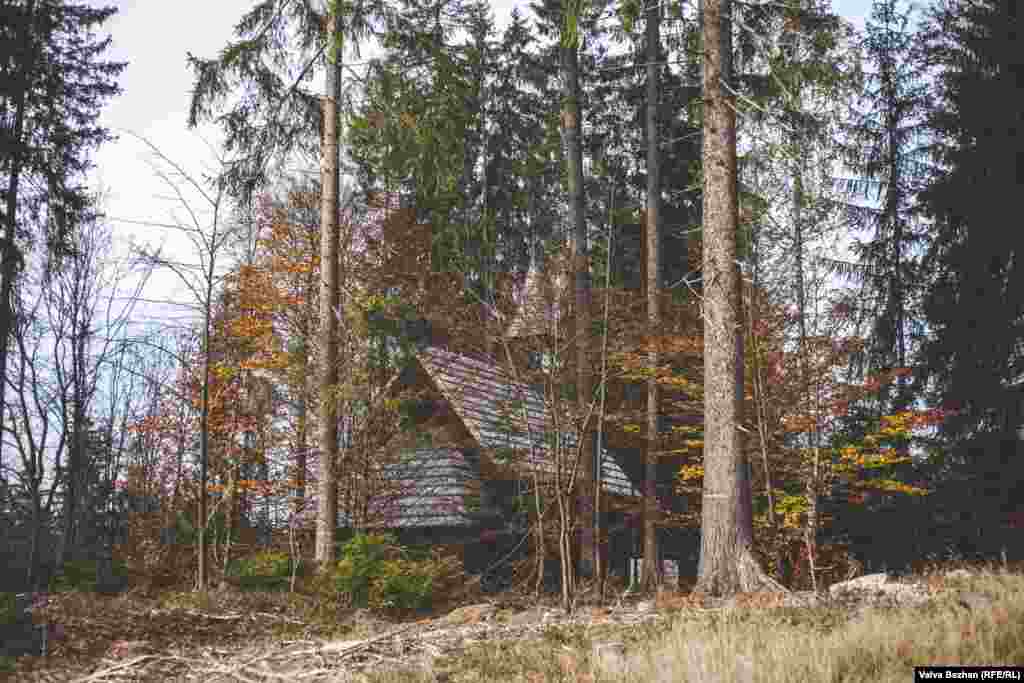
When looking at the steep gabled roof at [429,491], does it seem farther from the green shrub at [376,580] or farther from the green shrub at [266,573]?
the green shrub at [376,580]

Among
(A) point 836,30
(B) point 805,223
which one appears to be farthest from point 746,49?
(A) point 836,30

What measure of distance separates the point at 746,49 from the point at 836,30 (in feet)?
22.8

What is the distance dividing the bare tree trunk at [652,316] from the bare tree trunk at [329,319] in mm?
6097

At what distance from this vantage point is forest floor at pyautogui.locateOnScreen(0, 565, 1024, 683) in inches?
165

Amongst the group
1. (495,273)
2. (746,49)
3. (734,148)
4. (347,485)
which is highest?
(746,49)

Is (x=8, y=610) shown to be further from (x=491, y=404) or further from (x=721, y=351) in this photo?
(x=721, y=351)

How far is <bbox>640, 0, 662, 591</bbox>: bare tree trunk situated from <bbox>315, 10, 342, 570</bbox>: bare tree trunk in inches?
240

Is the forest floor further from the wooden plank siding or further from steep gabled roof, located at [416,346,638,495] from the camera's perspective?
the wooden plank siding

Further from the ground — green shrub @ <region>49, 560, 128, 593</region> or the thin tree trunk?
the thin tree trunk

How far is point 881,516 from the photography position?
1775cm

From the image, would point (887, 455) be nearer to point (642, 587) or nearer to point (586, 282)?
point (642, 587)

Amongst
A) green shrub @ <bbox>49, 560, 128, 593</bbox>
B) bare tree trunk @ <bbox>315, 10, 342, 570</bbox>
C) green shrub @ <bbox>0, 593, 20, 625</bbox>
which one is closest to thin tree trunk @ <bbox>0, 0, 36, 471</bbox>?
green shrub @ <bbox>49, 560, 128, 593</bbox>

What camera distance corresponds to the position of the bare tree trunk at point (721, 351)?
8.32m

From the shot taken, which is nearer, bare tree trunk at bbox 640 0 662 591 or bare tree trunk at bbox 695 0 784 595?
bare tree trunk at bbox 695 0 784 595
